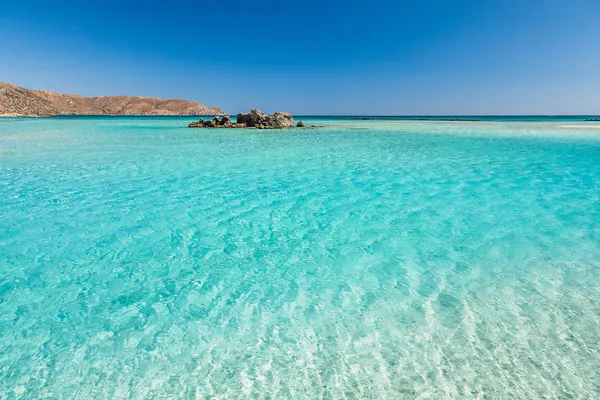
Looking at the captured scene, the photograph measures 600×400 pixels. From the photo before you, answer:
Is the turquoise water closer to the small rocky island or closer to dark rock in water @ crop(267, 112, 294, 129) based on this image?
dark rock in water @ crop(267, 112, 294, 129)

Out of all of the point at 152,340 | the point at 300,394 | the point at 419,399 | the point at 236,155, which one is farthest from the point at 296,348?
the point at 236,155

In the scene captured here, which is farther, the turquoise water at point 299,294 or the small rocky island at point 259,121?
the small rocky island at point 259,121

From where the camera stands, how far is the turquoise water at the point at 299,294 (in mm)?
3102

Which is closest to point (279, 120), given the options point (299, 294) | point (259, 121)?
point (259, 121)

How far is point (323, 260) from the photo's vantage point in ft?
18.2

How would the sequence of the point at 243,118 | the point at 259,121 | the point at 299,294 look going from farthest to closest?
the point at 243,118
the point at 259,121
the point at 299,294

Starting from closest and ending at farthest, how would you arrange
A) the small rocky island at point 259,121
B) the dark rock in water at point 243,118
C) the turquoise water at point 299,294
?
the turquoise water at point 299,294
the small rocky island at point 259,121
the dark rock in water at point 243,118

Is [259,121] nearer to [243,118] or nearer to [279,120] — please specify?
[279,120]

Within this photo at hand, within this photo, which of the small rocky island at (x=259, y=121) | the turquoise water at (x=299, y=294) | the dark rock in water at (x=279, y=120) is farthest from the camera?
the small rocky island at (x=259, y=121)

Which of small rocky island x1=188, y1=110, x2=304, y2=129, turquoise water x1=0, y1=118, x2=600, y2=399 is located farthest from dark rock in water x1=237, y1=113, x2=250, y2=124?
turquoise water x1=0, y1=118, x2=600, y2=399

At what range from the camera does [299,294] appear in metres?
4.54

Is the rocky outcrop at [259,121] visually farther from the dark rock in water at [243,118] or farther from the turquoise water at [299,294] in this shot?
the turquoise water at [299,294]

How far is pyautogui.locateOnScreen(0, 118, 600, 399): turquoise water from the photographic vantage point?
10.2 ft

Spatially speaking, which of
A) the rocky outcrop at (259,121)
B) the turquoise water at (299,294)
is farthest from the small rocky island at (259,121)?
the turquoise water at (299,294)
